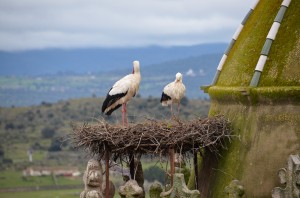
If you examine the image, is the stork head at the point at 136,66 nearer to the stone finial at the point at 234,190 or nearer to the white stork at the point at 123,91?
the white stork at the point at 123,91

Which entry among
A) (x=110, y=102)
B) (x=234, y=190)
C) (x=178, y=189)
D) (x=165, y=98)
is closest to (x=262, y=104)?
(x=234, y=190)

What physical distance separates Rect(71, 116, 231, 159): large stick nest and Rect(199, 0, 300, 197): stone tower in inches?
A: 15.6

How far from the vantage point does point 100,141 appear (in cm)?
1869

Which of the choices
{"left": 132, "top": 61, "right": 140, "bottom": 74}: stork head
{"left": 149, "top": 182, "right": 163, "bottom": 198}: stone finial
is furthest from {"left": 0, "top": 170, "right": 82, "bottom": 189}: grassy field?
{"left": 149, "top": 182, "right": 163, "bottom": 198}: stone finial

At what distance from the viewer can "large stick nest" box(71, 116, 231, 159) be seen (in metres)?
18.4

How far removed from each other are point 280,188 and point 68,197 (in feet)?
236

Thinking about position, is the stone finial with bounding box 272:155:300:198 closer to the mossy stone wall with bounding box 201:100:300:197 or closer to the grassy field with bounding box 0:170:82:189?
the mossy stone wall with bounding box 201:100:300:197

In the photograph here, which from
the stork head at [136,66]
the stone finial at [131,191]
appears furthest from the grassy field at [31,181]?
the stone finial at [131,191]

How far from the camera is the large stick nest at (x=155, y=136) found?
60.3 ft

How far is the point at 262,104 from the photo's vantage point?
18172 millimetres

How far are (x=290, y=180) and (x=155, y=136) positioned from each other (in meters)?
3.04

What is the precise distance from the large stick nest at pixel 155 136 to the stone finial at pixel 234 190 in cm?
113

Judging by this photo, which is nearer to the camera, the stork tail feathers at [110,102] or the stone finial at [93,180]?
the stone finial at [93,180]

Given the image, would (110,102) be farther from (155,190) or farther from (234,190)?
(234,190)
